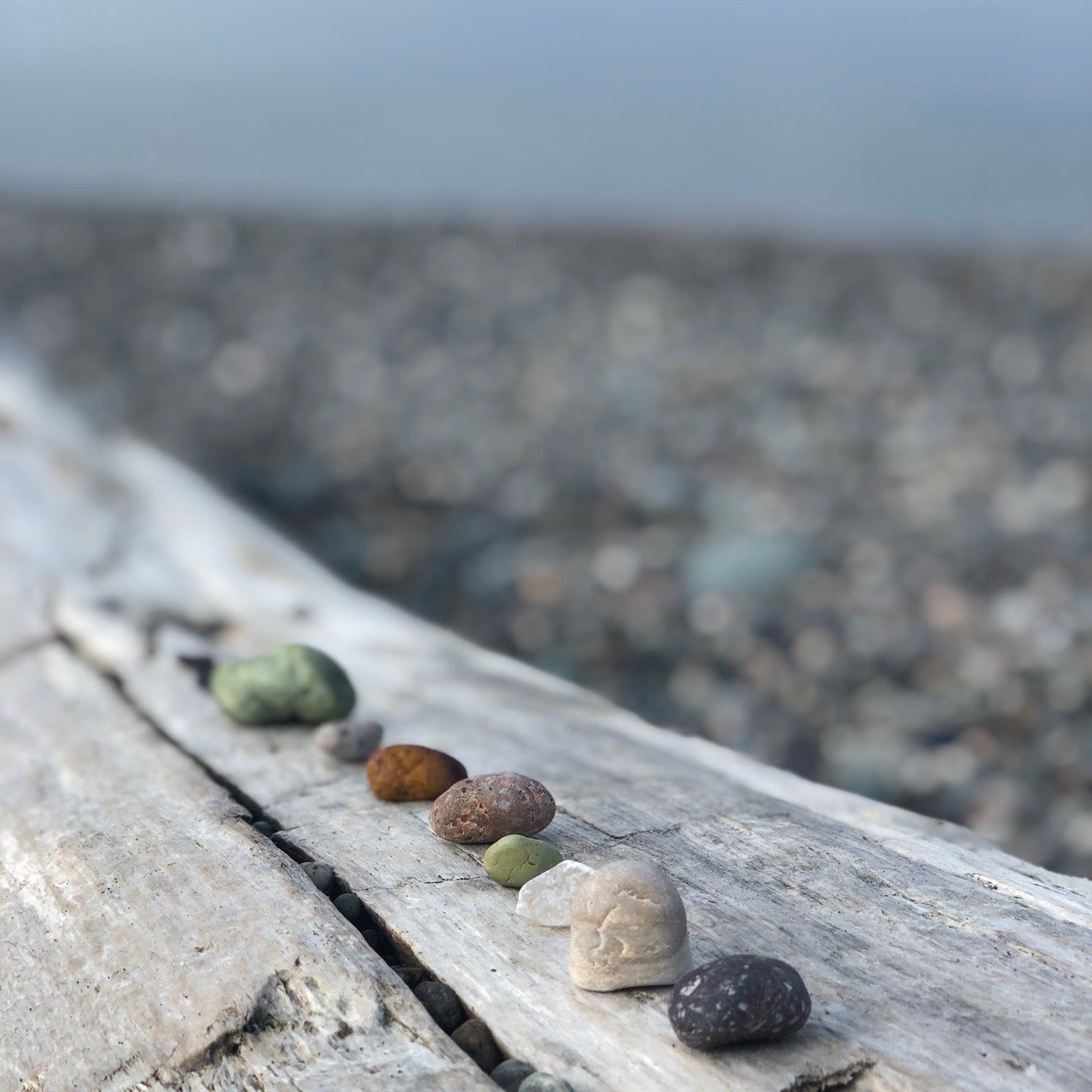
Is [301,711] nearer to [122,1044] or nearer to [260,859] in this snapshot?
[260,859]

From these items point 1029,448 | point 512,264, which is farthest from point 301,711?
point 512,264

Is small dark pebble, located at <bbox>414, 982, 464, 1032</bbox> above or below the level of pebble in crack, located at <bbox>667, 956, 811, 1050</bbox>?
below

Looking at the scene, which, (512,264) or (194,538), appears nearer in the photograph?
(194,538)

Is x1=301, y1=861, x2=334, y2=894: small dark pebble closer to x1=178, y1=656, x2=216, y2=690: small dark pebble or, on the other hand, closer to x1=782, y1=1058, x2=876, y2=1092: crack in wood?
x1=782, y1=1058, x2=876, y2=1092: crack in wood

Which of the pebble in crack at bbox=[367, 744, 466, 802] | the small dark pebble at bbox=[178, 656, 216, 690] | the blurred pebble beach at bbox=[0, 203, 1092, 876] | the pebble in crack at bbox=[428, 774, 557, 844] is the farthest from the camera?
the blurred pebble beach at bbox=[0, 203, 1092, 876]

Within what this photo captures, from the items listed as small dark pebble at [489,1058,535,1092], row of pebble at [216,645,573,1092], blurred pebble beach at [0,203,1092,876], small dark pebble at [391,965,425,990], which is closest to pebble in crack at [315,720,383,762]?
row of pebble at [216,645,573,1092]

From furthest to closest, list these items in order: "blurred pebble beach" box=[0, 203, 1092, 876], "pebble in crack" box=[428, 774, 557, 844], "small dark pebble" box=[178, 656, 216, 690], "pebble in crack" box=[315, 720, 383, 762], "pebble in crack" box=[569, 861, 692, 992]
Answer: "blurred pebble beach" box=[0, 203, 1092, 876], "small dark pebble" box=[178, 656, 216, 690], "pebble in crack" box=[315, 720, 383, 762], "pebble in crack" box=[428, 774, 557, 844], "pebble in crack" box=[569, 861, 692, 992]

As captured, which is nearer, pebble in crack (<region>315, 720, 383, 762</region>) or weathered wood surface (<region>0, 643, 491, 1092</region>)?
weathered wood surface (<region>0, 643, 491, 1092</region>)
